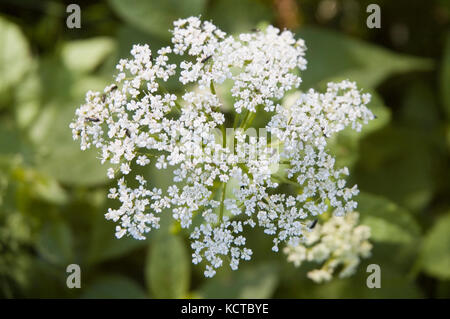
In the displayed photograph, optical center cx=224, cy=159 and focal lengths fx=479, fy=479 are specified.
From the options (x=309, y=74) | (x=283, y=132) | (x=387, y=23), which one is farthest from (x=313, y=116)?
(x=387, y=23)

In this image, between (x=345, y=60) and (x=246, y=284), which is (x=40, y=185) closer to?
(x=246, y=284)

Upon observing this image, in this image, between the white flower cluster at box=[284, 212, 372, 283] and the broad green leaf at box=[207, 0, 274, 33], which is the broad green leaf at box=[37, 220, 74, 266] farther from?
the broad green leaf at box=[207, 0, 274, 33]

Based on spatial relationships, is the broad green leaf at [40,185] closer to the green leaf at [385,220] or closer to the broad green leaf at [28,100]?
the broad green leaf at [28,100]

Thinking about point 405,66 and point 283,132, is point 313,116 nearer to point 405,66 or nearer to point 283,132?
point 283,132

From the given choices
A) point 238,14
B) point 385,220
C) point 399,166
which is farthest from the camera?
point 238,14
